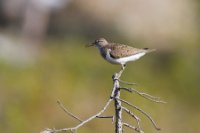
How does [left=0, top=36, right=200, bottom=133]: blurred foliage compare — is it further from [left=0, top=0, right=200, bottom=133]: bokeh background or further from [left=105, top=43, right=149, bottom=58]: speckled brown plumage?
[left=105, top=43, right=149, bottom=58]: speckled brown plumage

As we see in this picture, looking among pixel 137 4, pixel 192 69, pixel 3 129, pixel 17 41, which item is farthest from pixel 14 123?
pixel 137 4

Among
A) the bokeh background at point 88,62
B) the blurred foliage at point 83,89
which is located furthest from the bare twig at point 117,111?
the bokeh background at point 88,62

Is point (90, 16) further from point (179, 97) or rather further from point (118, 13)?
point (179, 97)

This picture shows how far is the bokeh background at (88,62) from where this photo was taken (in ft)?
47.5

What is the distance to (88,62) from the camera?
59.9 feet

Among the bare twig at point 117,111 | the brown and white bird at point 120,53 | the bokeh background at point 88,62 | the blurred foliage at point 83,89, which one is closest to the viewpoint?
the bare twig at point 117,111

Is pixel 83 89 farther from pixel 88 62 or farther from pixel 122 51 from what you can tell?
pixel 122 51

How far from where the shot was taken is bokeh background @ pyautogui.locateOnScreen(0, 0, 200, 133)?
47.5 ft

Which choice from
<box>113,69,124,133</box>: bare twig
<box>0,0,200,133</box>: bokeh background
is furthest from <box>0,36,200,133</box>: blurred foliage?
<box>113,69,124,133</box>: bare twig

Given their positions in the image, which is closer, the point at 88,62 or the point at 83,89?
the point at 83,89

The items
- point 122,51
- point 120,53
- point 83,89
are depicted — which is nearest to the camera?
point 120,53

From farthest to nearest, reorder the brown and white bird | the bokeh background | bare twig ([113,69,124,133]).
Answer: the bokeh background → the brown and white bird → bare twig ([113,69,124,133])

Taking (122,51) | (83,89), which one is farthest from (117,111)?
(83,89)

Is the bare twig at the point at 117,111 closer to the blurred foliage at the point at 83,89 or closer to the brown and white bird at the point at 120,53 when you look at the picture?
the brown and white bird at the point at 120,53
